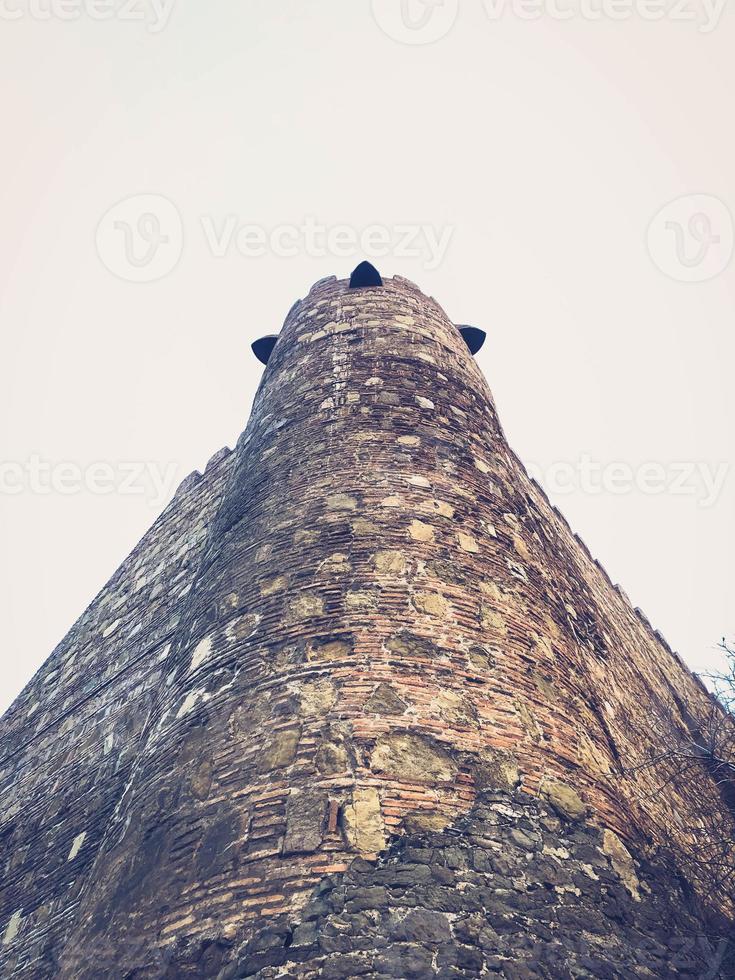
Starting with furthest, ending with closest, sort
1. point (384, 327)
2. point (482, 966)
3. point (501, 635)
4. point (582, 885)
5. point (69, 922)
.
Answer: point (384, 327)
point (69, 922)
point (501, 635)
point (582, 885)
point (482, 966)

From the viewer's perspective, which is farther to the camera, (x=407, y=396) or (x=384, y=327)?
(x=384, y=327)

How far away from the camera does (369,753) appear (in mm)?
3990

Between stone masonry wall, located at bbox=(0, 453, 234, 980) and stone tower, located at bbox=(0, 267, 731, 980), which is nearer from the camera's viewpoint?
stone tower, located at bbox=(0, 267, 731, 980)

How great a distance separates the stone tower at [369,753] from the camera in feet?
11.6

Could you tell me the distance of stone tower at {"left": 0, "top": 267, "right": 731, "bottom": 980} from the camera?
11.6 ft

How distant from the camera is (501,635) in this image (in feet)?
16.0

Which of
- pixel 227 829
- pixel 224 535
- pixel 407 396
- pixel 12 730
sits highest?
pixel 12 730

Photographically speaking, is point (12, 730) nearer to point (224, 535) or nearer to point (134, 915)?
point (224, 535)

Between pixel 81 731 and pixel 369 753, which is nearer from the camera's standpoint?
pixel 369 753

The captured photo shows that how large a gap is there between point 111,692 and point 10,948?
2302 mm

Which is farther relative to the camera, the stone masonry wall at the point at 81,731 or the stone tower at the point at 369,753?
the stone masonry wall at the point at 81,731

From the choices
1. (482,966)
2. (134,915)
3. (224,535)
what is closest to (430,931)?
(482,966)

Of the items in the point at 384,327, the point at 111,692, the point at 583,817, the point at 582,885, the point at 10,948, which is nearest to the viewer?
the point at 582,885

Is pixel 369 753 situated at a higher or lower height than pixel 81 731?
lower
